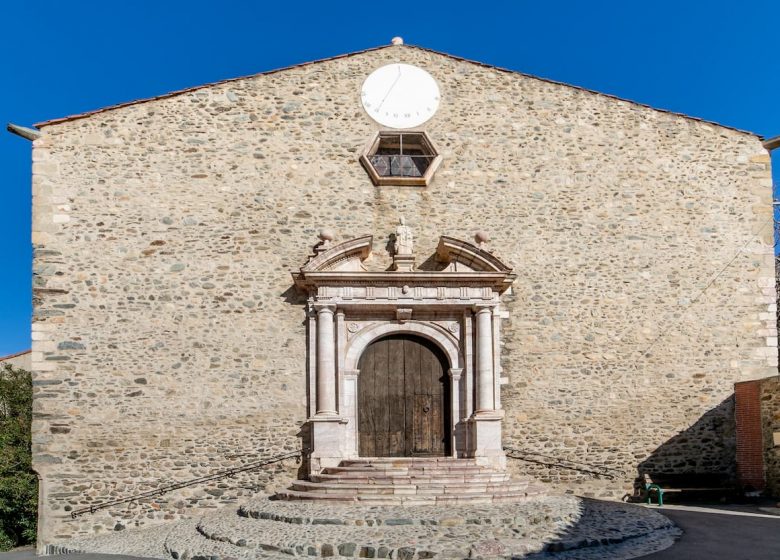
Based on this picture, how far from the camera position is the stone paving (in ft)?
25.2

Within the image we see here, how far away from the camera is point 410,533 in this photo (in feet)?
26.7

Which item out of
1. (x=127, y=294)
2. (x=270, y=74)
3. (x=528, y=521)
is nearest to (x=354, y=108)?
(x=270, y=74)

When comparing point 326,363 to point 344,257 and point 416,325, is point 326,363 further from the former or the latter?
point 344,257

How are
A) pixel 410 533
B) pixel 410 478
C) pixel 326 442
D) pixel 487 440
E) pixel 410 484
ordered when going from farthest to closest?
pixel 487 440 < pixel 326 442 < pixel 410 478 < pixel 410 484 < pixel 410 533

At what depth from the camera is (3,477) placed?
44.6ft

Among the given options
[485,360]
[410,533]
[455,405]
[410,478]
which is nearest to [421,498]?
[410,478]

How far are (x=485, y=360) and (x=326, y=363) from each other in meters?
2.43

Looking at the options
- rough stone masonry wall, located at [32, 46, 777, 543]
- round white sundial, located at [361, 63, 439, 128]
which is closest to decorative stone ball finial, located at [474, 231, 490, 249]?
rough stone masonry wall, located at [32, 46, 777, 543]

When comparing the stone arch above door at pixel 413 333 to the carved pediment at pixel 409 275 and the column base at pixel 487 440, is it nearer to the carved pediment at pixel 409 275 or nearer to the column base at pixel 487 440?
the carved pediment at pixel 409 275

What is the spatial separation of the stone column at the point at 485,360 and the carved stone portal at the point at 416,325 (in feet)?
0.05

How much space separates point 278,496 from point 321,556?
271 cm

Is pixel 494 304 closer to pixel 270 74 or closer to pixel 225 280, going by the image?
pixel 225 280

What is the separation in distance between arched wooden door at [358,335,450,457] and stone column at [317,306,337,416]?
0.51 m

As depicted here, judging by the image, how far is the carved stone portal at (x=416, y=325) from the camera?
35.7 ft
